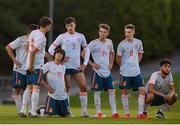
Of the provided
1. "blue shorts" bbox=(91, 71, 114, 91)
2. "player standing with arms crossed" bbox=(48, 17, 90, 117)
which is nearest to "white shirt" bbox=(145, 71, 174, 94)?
"blue shorts" bbox=(91, 71, 114, 91)

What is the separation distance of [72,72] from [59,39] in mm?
835

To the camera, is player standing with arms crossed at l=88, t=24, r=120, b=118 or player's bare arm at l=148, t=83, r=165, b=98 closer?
player's bare arm at l=148, t=83, r=165, b=98

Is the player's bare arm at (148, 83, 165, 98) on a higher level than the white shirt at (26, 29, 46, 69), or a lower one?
lower

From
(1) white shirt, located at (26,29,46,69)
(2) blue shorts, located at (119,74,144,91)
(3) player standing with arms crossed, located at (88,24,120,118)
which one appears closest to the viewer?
(1) white shirt, located at (26,29,46,69)

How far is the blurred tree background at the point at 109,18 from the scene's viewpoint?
45.7 metres

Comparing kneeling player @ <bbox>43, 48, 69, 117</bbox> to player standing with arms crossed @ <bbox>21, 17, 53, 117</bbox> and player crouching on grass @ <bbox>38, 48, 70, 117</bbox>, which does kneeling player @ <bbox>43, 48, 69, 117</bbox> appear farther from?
player standing with arms crossed @ <bbox>21, 17, 53, 117</bbox>

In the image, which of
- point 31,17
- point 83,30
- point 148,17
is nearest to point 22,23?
point 31,17

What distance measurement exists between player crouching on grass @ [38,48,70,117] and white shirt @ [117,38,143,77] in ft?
5.59

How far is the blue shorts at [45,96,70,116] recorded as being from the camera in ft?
56.6

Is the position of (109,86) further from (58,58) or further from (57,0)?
(57,0)

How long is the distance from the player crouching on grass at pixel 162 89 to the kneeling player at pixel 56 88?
2038mm

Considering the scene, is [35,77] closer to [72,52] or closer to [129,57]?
[72,52]

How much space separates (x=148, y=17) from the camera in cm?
4900

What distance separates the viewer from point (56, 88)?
17344mm
